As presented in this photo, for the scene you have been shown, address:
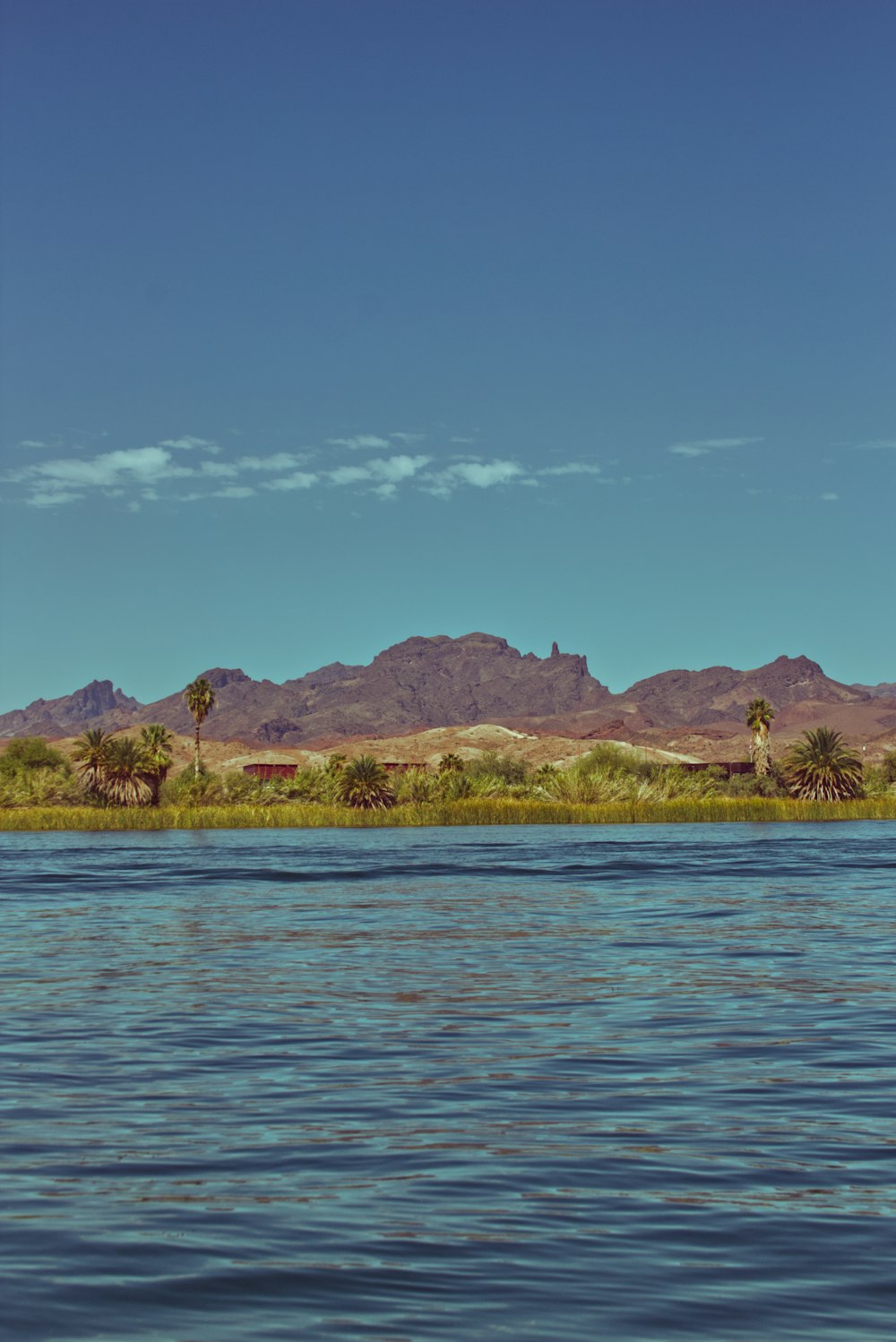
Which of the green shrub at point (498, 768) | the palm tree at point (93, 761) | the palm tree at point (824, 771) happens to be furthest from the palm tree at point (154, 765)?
the green shrub at point (498, 768)

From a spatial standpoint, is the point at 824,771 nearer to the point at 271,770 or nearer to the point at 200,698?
the point at 200,698

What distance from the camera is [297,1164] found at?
950cm

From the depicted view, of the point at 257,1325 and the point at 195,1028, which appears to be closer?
the point at 257,1325

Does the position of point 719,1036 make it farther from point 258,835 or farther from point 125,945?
point 258,835

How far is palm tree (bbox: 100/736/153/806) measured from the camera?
89875mm

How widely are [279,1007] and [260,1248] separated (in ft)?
30.0

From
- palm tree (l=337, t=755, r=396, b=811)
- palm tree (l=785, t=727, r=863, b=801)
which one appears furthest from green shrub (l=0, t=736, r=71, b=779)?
palm tree (l=785, t=727, r=863, b=801)

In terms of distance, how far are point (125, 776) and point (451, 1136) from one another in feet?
270

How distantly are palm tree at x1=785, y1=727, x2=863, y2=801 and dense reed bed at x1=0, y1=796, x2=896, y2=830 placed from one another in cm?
895

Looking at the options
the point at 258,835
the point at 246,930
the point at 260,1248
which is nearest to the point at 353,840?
the point at 258,835

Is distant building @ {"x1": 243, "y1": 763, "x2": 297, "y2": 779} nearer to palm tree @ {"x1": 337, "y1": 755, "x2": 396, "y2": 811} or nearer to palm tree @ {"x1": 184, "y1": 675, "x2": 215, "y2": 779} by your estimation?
palm tree @ {"x1": 184, "y1": 675, "x2": 215, "y2": 779}

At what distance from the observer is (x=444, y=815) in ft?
259

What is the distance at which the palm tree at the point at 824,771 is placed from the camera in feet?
314

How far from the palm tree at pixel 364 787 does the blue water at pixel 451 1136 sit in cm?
6457
